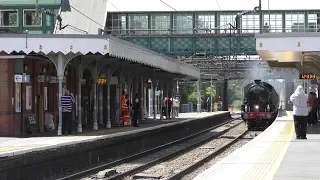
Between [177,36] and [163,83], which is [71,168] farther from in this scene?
[177,36]

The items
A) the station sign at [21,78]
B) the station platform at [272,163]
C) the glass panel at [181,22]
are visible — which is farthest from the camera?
the glass panel at [181,22]

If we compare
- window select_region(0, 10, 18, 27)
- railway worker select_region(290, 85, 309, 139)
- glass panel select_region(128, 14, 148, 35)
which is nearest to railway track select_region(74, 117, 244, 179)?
railway worker select_region(290, 85, 309, 139)

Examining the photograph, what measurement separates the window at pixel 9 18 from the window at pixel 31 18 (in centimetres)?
98

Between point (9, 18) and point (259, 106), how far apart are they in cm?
2216

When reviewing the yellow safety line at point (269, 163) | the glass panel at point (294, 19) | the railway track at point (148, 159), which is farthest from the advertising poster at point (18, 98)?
the glass panel at point (294, 19)

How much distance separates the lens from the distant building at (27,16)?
152ft

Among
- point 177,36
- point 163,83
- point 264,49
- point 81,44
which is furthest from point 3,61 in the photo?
point 177,36

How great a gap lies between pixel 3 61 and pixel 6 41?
3.01 feet

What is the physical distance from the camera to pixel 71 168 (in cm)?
1631

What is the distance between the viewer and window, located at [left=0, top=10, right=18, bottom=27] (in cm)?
4709

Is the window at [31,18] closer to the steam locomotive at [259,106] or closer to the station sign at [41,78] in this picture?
the steam locomotive at [259,106]

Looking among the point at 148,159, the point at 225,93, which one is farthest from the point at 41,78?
the point at 225,93

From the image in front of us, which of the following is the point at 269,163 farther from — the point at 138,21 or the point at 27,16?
the point at 138,21

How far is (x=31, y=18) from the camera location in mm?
47156
